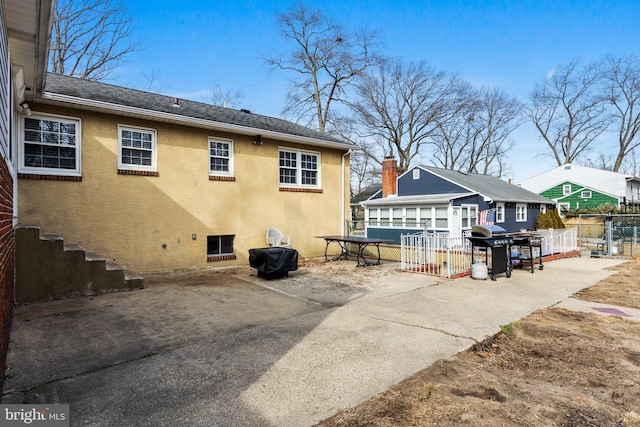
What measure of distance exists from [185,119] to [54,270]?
4.87 m

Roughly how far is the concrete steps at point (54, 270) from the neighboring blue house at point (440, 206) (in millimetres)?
11857

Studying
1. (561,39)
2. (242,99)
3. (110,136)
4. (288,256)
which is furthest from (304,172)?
(242,99)

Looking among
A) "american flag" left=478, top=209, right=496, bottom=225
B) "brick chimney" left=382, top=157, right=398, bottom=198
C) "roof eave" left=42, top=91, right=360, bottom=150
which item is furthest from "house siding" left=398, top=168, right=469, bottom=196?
"roof eave" left=42, top=91, right=360, bottom=150

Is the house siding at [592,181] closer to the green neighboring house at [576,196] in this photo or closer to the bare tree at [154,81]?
the green neighboring house at [576,196]

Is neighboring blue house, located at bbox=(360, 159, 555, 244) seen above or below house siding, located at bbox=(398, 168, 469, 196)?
below

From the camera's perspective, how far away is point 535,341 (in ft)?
15.1

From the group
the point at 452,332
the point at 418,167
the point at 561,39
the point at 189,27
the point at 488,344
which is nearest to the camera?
the point at 488,344

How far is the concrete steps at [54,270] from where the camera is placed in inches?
245

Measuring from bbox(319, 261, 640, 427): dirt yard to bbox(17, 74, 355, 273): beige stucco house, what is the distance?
7930 millimetres

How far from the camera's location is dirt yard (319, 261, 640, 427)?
9.21 feet

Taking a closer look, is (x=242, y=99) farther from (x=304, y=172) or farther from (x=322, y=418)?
(x=322, y=418)

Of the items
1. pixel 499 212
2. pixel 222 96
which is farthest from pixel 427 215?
pixel 222 96

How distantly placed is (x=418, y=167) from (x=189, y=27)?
50.4 feet

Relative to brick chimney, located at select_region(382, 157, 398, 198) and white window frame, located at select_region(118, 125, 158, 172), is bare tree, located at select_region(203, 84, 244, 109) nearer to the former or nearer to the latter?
brick chimney, located at select_region(382, 157, 398, 198)
